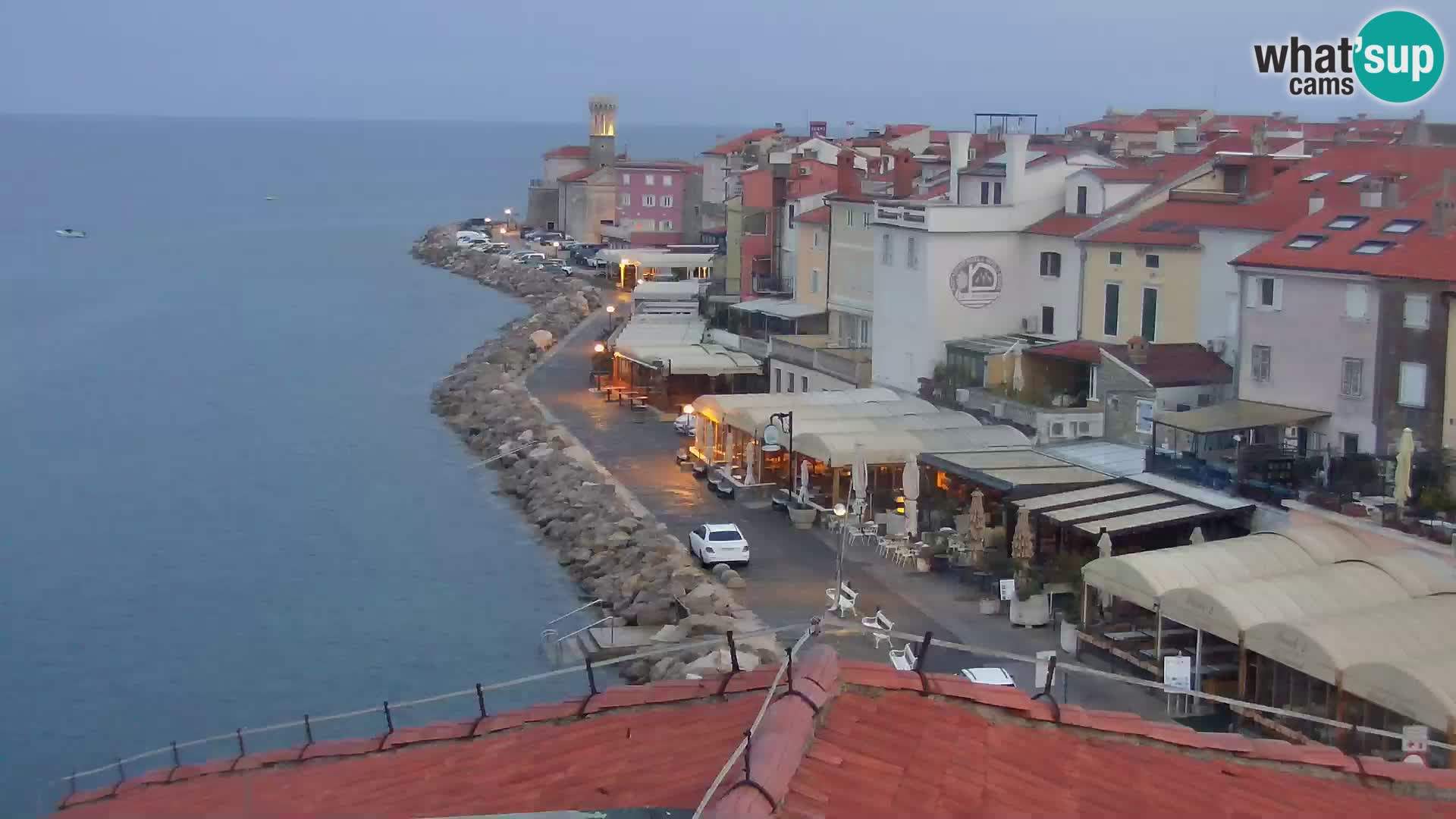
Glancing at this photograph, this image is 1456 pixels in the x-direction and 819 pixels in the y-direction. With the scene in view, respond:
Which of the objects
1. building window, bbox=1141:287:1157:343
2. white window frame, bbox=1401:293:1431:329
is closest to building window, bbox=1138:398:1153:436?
building window, bbox=1141:287:1157:343

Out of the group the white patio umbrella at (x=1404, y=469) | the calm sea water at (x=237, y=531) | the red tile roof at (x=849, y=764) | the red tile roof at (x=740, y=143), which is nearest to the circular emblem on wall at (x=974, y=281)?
Result: the calm sea water at (x=237, y=531)

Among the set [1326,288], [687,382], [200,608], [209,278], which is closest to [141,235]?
[209,278]

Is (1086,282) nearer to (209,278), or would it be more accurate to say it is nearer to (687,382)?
(687,382)

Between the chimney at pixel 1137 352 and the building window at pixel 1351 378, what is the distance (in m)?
4.08

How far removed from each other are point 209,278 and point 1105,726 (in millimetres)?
82991

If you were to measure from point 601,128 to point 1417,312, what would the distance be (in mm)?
68308

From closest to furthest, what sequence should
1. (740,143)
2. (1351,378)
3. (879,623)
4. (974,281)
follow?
(879,623), (1351,378), (974,281), (740,143)

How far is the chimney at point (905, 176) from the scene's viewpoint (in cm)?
3712

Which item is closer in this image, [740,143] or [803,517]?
[803,517]

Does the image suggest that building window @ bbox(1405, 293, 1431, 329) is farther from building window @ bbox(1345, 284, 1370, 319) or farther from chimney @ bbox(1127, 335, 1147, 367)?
chimney @ bbox(1127, 335, 1147, 367)

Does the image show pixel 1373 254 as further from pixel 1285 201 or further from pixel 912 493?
→ pixel 912 493

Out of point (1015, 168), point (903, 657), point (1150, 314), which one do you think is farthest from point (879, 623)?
point (1015, 168)

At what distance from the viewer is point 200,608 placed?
26.2 m

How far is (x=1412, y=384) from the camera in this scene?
20422 millimetres
